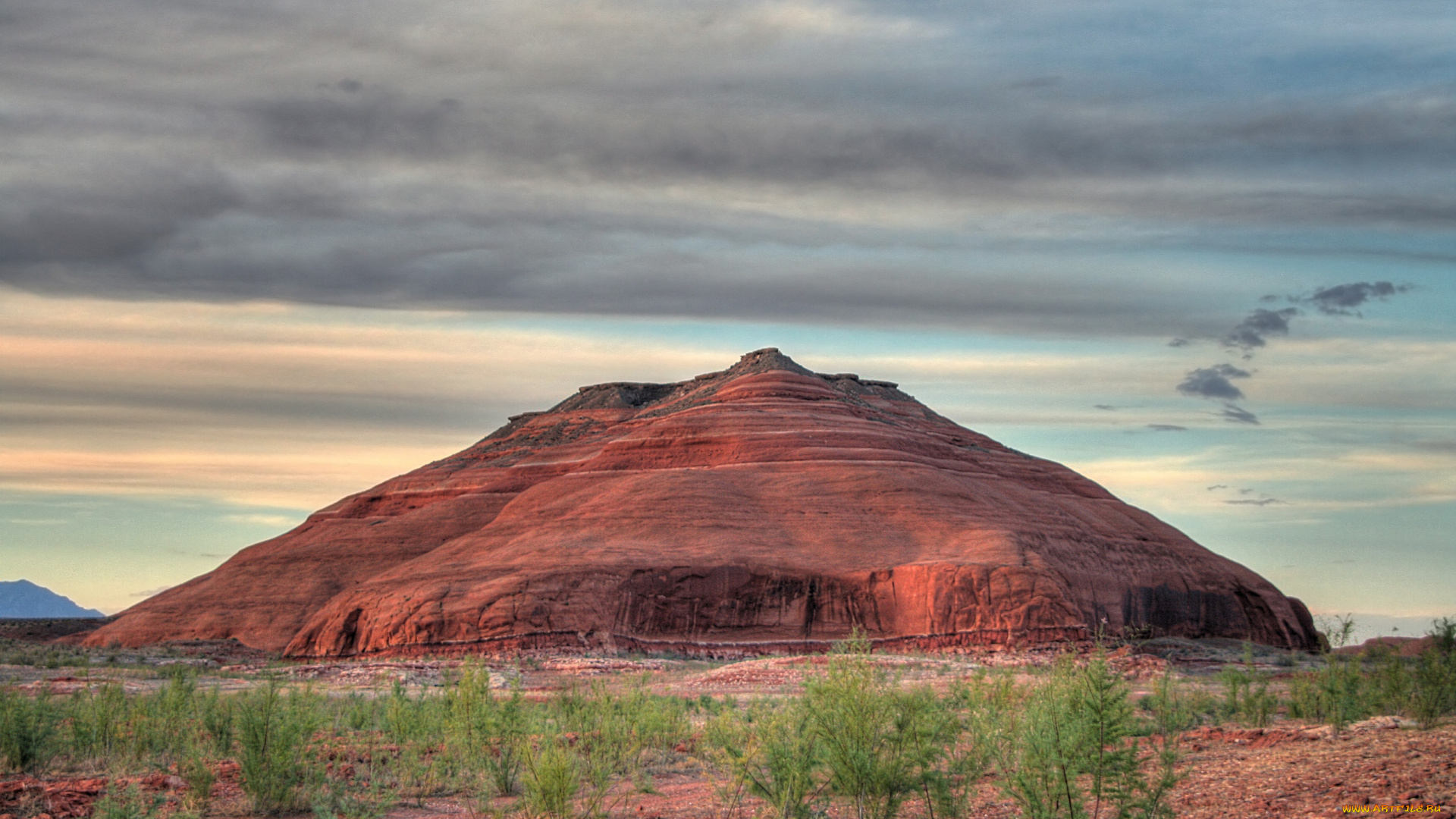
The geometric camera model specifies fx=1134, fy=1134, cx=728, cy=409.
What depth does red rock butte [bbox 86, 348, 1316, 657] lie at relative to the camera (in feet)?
156

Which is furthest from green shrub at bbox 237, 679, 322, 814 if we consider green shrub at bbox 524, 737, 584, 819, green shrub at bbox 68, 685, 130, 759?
green shrub at bbox 68, 685, 130, 759

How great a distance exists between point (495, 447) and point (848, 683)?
75.8 m

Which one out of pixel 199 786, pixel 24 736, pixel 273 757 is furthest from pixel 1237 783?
pixel 24 736

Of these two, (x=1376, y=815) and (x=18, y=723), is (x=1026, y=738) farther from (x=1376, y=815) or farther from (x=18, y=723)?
(x=18, y=723)

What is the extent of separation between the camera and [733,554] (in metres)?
52.1

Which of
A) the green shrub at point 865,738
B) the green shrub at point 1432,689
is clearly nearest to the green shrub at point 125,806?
the green shrub at point 865,738

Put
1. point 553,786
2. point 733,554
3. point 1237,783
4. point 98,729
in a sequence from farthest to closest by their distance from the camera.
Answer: point 733,554
point 98,729
point 1237,783
point 553,786

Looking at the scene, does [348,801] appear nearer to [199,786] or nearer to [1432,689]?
[199,786]

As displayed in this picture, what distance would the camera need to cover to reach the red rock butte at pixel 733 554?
156ft

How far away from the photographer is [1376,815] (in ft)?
30.6

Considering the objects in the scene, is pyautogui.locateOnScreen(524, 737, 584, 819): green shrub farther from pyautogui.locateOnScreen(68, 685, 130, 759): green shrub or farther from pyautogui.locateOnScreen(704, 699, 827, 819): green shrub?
pyautogui.locateOnScreen(68, 685, 130, 759): green shrub

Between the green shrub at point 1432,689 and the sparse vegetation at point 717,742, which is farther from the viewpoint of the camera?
the green shrub at point 1432,689

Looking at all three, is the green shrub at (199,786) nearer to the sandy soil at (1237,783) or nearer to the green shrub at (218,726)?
the sandy soil at (1237,783)

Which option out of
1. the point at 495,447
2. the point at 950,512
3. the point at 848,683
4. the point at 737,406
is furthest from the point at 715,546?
the point at 848,683
